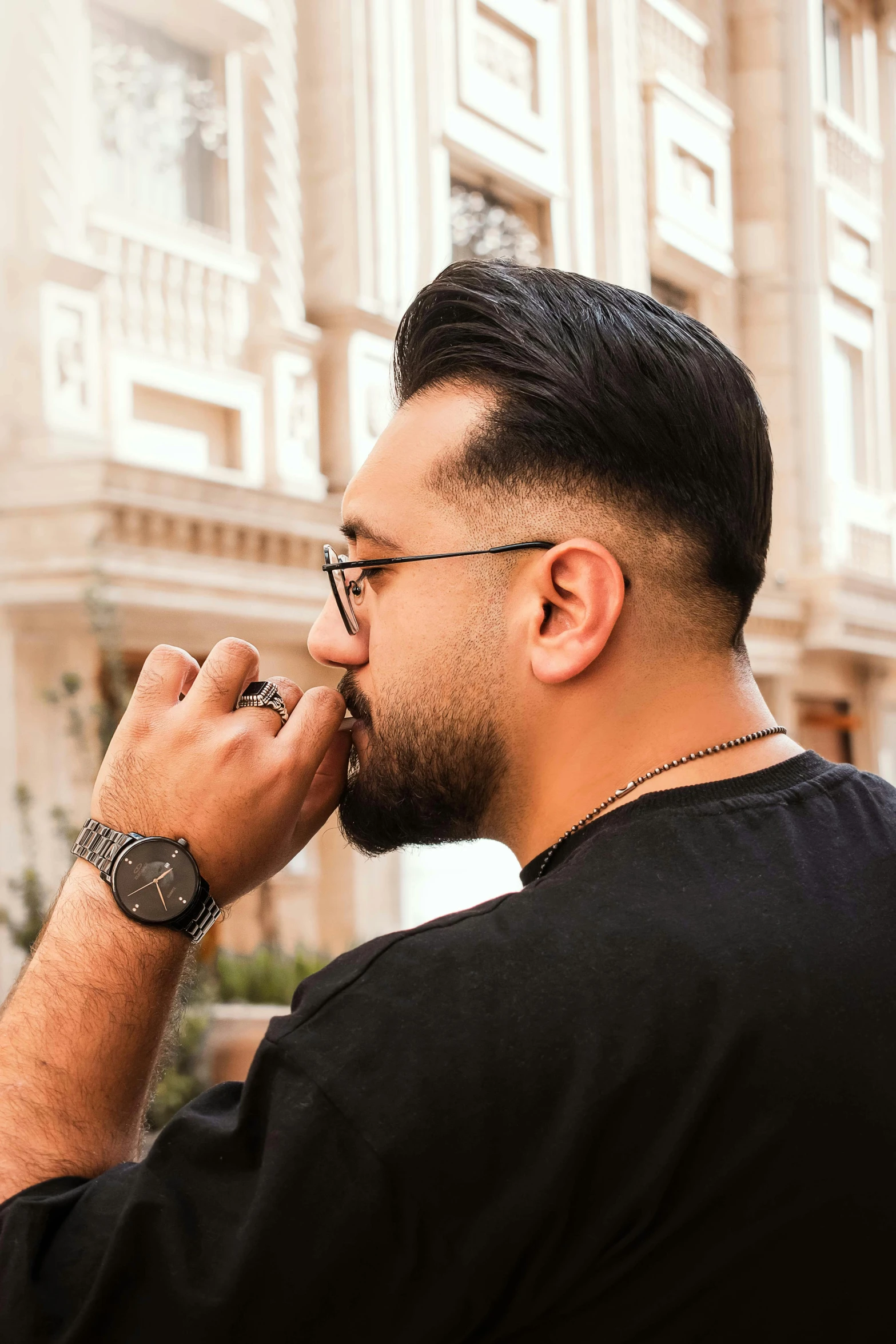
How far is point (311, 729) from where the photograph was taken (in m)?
Result: 1.25

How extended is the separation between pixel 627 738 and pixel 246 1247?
0.49 metres

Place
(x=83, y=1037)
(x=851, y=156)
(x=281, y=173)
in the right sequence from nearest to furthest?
(x=83, y=1037) → (x=281, y=173) → (x=851, y=156)

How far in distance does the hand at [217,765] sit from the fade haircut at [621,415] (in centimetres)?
26

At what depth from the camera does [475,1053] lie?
884 mm

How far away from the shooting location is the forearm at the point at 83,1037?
1.03 metres

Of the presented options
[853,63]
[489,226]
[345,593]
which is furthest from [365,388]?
[853,63]

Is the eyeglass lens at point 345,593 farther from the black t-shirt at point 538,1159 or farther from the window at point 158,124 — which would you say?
the window at point 158,124

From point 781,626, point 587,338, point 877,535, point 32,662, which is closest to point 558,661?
point 587,338

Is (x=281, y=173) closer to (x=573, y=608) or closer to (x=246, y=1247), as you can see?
(x=573, y=608)

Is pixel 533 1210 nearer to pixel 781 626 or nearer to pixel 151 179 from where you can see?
pixel 151 179

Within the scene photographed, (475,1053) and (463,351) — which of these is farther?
(463,351)

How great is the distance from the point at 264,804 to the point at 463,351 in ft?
1.43

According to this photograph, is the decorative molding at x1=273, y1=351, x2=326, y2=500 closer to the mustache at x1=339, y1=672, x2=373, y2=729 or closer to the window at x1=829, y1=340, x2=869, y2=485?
the mustache at x1=339, y1=672, x2=373, y2=729

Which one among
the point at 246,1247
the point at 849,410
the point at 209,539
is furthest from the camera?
the point at 849,410
